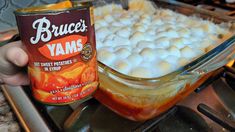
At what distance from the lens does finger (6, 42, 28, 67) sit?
14.5 inches

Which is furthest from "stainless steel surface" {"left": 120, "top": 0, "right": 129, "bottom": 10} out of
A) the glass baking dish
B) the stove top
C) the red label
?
the red label

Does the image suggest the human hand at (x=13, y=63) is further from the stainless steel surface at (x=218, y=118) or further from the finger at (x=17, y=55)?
the stainless steel surface at (x=218, y=118)

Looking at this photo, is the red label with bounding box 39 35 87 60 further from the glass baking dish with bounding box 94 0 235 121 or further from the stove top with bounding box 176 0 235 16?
the stove top with bounding box 176 0 235 16

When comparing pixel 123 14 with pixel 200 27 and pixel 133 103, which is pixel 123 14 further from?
pixel 133 103

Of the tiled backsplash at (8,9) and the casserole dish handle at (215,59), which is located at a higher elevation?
the casserole dish handle at (215,59)

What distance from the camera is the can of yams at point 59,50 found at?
34 centimetres

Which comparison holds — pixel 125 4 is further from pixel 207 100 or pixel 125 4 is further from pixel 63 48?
pixel 63 48

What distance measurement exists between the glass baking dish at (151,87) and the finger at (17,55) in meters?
0.12

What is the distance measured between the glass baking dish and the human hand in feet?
0.42

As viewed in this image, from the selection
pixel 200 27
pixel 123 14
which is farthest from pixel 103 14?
pixel 200 27

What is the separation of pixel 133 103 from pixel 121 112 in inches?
1.8

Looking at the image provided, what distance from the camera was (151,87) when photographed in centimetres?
42

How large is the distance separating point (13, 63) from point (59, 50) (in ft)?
0.43

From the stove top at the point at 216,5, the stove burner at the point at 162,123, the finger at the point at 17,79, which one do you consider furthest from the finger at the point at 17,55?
the stove top at the point at 216,5
